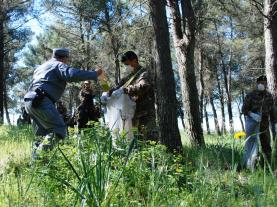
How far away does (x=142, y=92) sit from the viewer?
6.19 meters

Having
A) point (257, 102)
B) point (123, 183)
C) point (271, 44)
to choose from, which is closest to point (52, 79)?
point (123, 183)

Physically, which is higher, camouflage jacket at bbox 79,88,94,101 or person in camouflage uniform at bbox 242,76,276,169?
camouflage jacket at bbox 79,88,94,101

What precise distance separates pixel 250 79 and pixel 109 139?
36367 mm

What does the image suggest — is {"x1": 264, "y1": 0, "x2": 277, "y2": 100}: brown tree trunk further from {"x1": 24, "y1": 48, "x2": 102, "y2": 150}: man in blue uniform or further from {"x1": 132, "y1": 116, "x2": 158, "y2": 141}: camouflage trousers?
{"x1": 24, "y1": 48, "x2": 102, "y2": 150}: man in blue uniform

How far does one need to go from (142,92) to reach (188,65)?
15.1 feet

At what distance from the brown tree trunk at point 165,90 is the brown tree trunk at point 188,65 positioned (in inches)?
119

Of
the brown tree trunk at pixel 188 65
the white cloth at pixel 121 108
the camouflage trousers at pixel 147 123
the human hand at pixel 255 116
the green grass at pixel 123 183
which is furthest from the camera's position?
the brown tree trunk at pixel 188 65

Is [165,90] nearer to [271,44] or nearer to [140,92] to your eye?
[140,92]

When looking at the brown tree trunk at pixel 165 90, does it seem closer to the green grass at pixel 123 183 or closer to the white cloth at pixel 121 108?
→ the white cloth at pixel 121 108

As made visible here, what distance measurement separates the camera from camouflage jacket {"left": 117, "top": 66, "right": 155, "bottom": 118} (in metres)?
6.16

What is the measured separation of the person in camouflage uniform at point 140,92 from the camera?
20.2ft

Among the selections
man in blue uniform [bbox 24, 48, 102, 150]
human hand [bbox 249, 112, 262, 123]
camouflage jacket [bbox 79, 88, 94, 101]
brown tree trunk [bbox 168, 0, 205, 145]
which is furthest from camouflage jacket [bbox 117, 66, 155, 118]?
camouflage jacket [bbox 79, 88, 94, 101]

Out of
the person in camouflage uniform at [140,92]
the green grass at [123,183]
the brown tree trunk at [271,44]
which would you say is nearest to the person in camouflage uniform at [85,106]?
the brown tree trunk at [271,44]

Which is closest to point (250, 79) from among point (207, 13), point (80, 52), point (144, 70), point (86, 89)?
point (80, 52)
